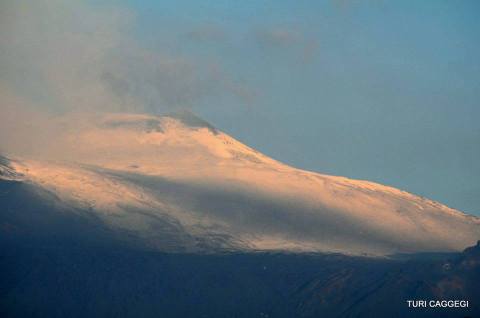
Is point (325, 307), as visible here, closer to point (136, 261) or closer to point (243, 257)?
point (243, 257)

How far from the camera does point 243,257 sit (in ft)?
532

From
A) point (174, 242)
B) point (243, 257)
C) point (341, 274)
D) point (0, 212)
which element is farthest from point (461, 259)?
point (0, 212)

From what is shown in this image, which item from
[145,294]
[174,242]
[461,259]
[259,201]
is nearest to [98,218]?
[174,242]

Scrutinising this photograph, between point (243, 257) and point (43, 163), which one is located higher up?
point (43, 163)

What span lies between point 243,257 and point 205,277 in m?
11.0

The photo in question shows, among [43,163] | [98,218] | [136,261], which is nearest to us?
[136,261]

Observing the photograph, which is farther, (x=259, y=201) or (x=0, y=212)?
(x=259, y=201)

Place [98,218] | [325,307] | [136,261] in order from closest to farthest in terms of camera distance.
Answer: [325,307] → [136,261] → [98,218]

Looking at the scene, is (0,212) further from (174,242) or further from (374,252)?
(374,252)

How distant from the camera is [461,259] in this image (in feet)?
506

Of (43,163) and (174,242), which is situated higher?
(43,163)

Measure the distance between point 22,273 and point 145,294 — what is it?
20650 millimetres

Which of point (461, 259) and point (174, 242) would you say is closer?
point (461, 259)

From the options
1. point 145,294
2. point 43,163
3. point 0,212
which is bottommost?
point 145,294
